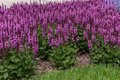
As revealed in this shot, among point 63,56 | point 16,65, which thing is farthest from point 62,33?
point 16,65

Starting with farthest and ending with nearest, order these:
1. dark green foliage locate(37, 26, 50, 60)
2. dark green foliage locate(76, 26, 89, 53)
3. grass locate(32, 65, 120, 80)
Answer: dark green foliage locate(76, 26, 89, 53)
dark green foliage locate(37, 26, 50, 60)
grass locate(32, 65, 120, 80)

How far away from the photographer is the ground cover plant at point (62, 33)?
27.9ft

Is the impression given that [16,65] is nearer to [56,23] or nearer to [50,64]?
[50,64]

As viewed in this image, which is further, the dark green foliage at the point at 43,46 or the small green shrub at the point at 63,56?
the dark green foliage at the point at 43,46

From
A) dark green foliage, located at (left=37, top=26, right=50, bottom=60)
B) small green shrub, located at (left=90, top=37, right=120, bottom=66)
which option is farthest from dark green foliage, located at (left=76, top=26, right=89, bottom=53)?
dark green foliage, located at (left=37, top=26, right=50, bottom=60)

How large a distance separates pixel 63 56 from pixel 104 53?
0.80 metres

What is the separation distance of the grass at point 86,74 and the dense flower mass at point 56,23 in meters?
0.55

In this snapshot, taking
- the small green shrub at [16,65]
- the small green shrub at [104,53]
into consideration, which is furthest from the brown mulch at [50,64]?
the small green shrub at [16,65]

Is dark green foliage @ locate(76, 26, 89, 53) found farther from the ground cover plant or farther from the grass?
the grass

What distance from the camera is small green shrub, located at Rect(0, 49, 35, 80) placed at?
7.93 m

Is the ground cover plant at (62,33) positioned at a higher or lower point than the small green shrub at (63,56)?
higher

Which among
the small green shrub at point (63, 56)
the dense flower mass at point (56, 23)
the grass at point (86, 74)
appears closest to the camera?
the grass at point (86, 74)

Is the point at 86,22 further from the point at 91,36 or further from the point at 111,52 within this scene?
the point at 111,52

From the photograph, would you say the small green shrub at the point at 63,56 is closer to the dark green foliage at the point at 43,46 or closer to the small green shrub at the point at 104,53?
the dark green foliage at the point at 43,46
